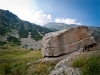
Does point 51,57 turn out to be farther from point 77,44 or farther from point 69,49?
point 77,44

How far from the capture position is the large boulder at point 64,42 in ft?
60.2

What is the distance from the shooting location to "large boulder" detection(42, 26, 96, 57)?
18.4m

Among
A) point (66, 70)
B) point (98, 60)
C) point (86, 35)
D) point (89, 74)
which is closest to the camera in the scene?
point (89, 74)

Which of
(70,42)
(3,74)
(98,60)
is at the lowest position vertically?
(3,74)

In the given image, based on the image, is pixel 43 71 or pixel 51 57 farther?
pixel 51 57

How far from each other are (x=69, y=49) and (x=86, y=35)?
10.1 ft

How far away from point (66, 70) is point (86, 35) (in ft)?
32.9

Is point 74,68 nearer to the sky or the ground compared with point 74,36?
nearer to the ground

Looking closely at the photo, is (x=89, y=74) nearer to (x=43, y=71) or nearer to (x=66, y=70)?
(x=66, y=70)

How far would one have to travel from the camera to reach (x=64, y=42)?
60.6 feet

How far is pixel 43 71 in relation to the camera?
543 inches

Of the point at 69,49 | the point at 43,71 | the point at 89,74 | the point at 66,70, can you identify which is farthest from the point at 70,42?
the point at 89,74

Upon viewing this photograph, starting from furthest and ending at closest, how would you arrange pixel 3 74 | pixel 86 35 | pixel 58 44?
1. pixel 86 35
2. pixel 58 44
3. pixel 3 74

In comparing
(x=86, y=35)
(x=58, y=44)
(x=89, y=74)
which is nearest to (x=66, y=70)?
(x=89, y=74)
